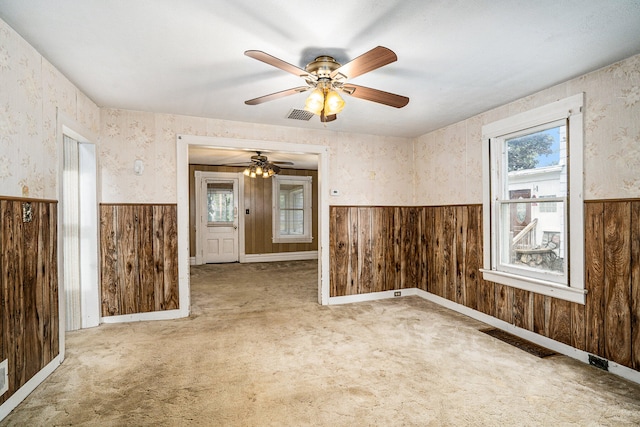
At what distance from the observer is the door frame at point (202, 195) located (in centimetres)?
731

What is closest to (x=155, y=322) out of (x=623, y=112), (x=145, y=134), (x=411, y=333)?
(x=145, y=134)

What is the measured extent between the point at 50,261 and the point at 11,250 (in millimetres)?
480

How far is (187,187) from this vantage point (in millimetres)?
3701

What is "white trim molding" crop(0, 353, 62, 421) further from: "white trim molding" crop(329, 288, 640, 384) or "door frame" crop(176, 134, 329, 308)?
"white trim molding" crop(329, 288, 640, 384)

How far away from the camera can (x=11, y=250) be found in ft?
6.32

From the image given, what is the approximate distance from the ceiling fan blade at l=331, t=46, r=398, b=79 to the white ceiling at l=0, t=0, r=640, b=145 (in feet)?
0.77

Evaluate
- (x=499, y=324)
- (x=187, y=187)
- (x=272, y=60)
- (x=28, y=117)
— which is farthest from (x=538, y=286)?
(x=28, y=117)

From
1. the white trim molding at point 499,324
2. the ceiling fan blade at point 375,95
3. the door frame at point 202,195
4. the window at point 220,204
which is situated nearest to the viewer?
the ceiling fan blade at point 375,95

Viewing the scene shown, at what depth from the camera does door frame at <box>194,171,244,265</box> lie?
7312 millimetres

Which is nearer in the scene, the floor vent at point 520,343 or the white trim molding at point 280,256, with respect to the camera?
the floor vent at point 520,343

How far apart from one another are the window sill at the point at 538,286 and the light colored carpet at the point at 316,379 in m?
0.55

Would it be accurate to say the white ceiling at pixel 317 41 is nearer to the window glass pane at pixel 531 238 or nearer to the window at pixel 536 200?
the window at pixel 536 200

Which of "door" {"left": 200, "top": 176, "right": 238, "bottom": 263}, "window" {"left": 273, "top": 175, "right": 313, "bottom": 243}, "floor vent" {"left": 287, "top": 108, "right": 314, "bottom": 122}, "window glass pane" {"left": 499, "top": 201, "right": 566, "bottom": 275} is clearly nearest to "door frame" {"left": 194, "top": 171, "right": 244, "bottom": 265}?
"door" {"left": 200, "top": 176, "right": 238, "bottom": 263}

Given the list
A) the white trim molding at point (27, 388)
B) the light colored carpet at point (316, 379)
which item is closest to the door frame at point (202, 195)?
the light colored carpet at point (316, 379)
